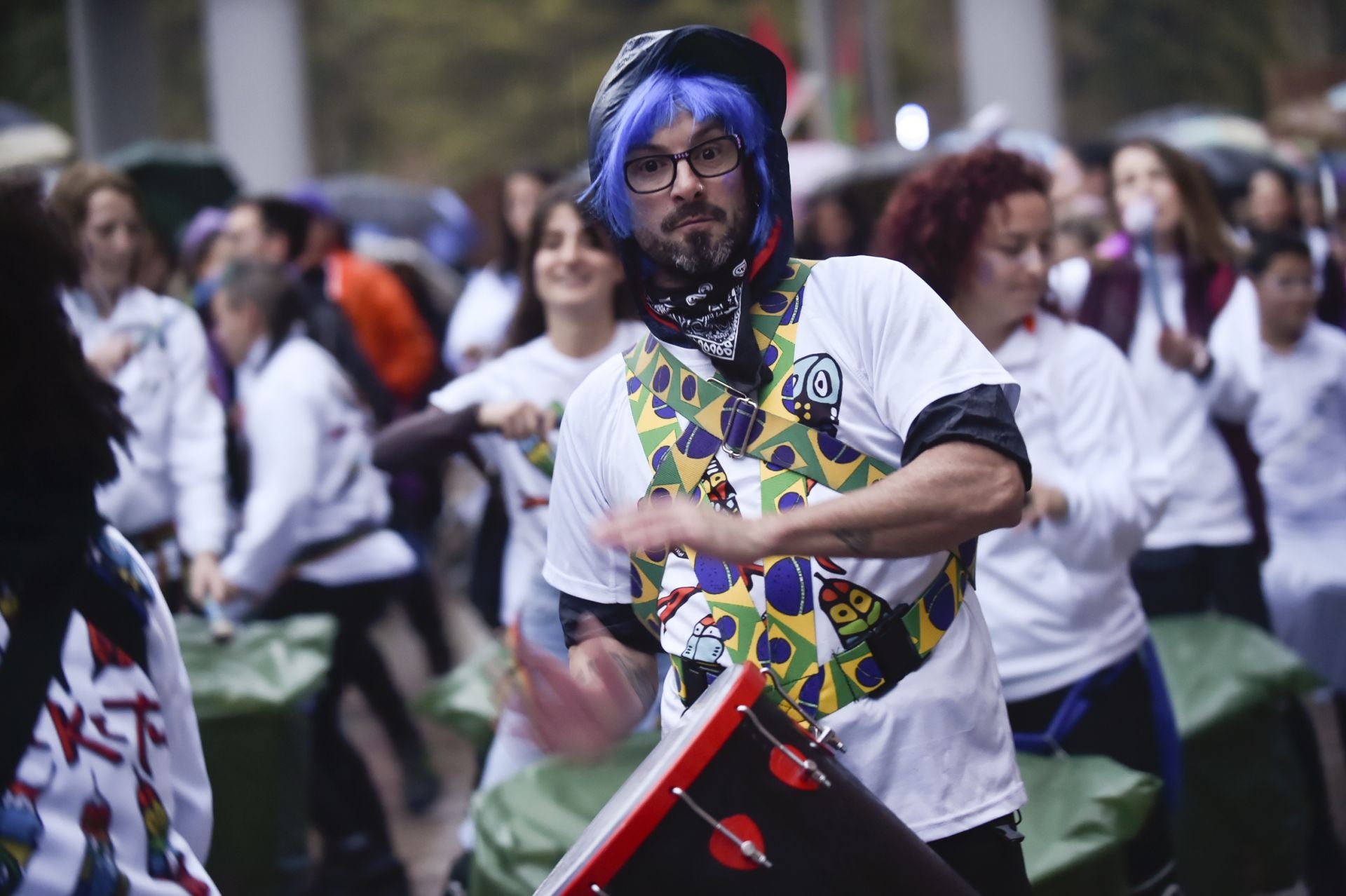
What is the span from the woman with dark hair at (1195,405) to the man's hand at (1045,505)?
1.52 metres

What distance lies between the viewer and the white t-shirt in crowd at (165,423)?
471 cm

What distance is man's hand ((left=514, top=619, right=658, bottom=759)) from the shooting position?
7.39 feet

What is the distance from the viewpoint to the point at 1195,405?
4.76 meters

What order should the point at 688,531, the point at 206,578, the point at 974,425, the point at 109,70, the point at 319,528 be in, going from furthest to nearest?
the point at 109,70 < the point at 319,528 < the point at 206,578 < the point at 974,425 < the point at 688,531

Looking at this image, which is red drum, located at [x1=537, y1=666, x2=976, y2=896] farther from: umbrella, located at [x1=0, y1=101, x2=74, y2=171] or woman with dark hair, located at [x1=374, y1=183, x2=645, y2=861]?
umbrella, located at [x1=0, y1=101, x2=74, y2=171]

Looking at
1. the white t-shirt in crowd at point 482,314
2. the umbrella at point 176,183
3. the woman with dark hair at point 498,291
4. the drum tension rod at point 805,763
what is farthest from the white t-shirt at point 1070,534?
the umbrella at point 176,183

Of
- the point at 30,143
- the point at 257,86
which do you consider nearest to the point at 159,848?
the point at 30,143

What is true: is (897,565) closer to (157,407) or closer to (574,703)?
(574,703)

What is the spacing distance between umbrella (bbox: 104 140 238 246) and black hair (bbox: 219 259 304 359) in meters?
5.62

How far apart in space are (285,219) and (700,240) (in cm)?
543

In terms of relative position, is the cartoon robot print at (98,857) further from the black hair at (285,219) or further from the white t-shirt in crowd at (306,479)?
the black hair at (285,219)

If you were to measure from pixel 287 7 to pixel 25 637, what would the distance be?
1695cm

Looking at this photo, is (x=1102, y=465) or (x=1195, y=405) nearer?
(x=1102, y=465)

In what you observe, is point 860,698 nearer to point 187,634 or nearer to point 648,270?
point 648,270
